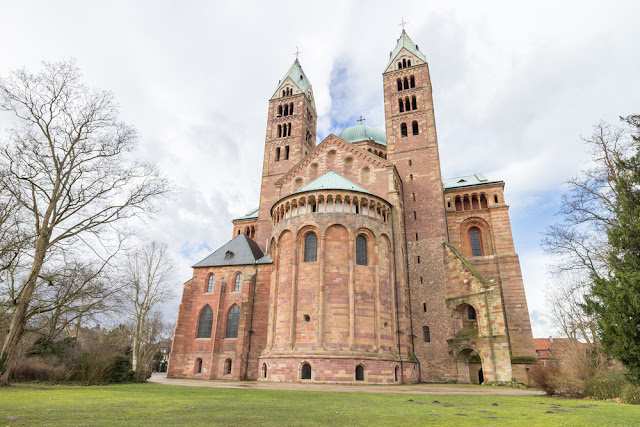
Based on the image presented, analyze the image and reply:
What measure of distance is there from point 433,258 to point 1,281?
28.3 meters

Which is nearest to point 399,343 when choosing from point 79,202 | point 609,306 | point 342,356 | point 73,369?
point 342,356

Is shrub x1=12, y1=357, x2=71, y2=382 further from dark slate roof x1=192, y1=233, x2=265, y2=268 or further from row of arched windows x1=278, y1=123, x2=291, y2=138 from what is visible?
row of arched windows x1=278, y1=123, x2=291, y2=138

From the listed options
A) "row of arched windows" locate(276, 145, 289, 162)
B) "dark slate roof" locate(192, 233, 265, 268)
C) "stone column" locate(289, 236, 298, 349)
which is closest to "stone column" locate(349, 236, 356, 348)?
"stone column" locate(289, 236, 298, 349)

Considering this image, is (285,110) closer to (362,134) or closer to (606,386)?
(362,134)

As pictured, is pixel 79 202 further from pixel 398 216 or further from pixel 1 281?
pixel 398 216

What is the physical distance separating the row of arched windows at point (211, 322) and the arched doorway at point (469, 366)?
57.7 feet

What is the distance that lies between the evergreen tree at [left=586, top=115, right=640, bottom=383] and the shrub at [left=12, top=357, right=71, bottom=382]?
80.8 ft

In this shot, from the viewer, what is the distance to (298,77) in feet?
160

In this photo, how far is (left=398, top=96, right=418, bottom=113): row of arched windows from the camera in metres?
38.9

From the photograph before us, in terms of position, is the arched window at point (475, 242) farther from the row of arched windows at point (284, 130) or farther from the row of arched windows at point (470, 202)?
the row of arched windows at point (284, 130)

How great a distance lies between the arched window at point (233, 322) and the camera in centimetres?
3041

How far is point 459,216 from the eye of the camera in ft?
125

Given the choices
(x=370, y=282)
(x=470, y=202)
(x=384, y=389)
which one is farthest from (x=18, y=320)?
(x=470, y=202)

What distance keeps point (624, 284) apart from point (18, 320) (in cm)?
2409
